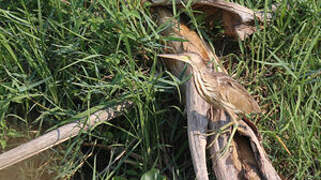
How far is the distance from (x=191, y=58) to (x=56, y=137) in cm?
73

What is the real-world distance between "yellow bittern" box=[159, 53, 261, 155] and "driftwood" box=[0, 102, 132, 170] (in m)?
0.37

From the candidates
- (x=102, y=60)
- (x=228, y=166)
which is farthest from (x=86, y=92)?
(x=228, y=166)

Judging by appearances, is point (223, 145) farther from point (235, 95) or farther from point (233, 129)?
point (235, 95)

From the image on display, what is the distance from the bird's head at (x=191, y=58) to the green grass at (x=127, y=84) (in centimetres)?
11

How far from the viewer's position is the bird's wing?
6.79ft

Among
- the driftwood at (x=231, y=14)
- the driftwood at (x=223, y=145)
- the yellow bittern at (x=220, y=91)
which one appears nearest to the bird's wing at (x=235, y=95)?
the yellow bittern at (x=220, y=91)

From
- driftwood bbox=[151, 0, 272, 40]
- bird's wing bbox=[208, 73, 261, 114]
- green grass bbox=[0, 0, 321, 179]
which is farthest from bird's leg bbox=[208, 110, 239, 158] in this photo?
driftwood bbox=[151, 0, 272, 40]

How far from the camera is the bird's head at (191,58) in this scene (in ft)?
6.68

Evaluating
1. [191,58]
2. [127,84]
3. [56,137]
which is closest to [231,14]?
[191,58]

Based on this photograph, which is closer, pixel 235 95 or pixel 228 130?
pixel 228 130

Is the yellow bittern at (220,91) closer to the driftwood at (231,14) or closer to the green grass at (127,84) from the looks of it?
the green grass at (127,84)

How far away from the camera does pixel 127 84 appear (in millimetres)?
2107

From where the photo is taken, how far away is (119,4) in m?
2.49

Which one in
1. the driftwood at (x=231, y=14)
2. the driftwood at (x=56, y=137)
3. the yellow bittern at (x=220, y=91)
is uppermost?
the driftwood at (x=231, y=14)
